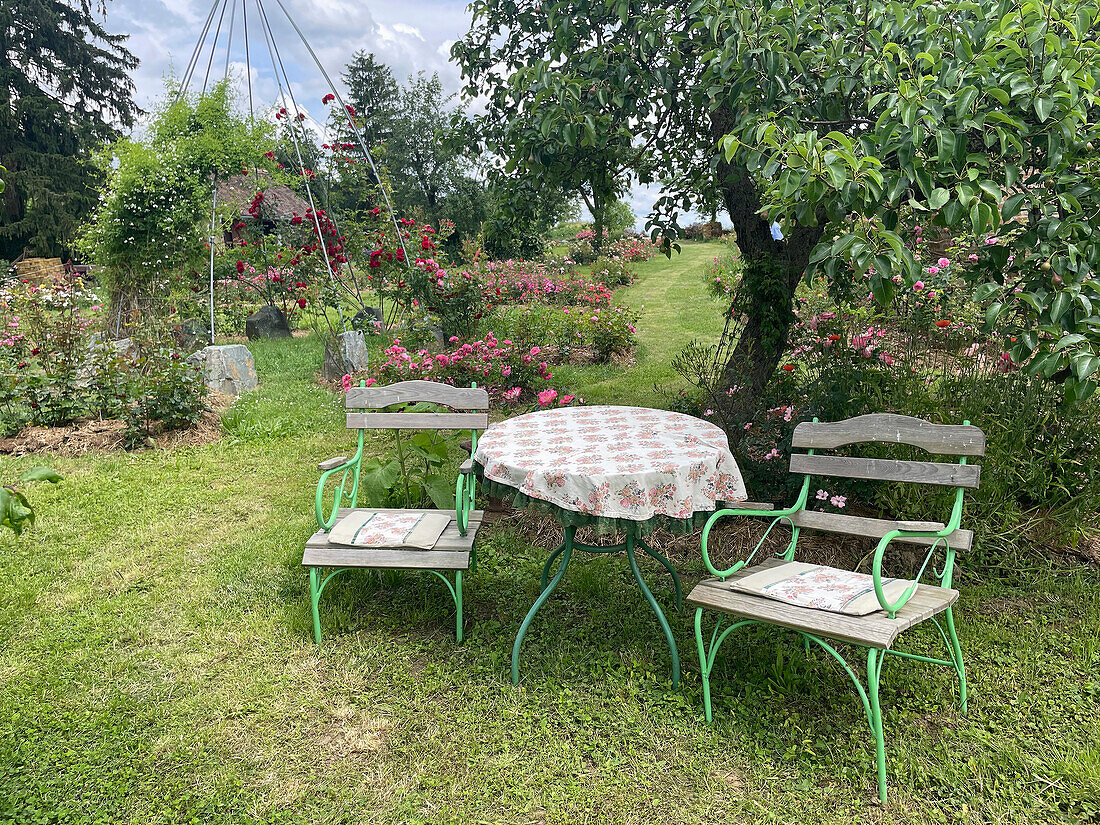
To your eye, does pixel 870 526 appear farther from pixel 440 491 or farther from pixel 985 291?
pixel 440 491

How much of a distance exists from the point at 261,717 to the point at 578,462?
151 centimetres

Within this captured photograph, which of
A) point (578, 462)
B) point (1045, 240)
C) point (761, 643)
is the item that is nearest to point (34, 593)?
point (578, 462)

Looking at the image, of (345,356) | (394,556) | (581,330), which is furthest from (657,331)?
(394,556)

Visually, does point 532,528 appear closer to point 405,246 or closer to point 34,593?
point 34,593

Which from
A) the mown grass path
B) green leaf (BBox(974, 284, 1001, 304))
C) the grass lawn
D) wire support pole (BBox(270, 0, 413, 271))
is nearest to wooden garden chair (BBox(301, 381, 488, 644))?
the grass lawn

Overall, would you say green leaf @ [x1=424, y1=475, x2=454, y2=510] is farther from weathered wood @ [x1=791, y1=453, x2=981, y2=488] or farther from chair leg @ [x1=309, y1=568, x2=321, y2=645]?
weathered wood @ [x1=791, y1=453, x2=981, y2=488]

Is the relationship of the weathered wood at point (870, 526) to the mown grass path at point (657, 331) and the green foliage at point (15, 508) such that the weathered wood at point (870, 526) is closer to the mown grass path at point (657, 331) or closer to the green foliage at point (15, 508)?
the green foliage at point (15, 508)

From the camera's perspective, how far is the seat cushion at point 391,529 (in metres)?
2.85

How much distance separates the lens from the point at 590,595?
10.7 ft

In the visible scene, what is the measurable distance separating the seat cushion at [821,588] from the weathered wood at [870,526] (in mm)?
167

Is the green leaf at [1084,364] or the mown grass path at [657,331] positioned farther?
the mown grass path at [657,331]

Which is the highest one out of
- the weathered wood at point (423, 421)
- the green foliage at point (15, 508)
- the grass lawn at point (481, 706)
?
the green foliage at point (15, 508)

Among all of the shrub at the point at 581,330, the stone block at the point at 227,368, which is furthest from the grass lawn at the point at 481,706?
the shrub at the point at 581,330

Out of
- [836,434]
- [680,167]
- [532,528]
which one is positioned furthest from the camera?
[680,167]
